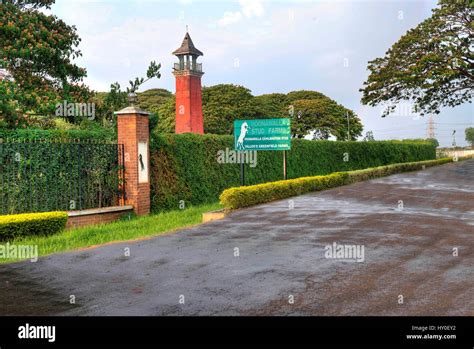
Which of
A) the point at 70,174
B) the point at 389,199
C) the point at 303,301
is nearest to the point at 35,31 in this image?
the point at 70,174

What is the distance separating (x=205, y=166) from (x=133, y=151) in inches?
188

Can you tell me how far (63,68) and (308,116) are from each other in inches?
2126

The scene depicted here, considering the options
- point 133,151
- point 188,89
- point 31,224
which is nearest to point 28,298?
point 31,224

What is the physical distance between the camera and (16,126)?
15.9 metres

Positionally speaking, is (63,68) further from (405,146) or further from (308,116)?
(308,116)

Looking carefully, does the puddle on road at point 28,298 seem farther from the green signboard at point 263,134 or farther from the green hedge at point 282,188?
the green signboard at point 263,134

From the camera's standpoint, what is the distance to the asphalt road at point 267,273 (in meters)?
6.14

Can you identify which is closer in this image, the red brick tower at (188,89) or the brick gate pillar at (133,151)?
the brick gate pillar at (133,151)

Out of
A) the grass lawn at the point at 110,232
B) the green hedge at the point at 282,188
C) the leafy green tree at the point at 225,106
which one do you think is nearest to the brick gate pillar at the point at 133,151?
the grass lawn at the point at 110,232

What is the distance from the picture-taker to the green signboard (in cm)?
1859

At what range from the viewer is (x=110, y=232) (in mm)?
12656

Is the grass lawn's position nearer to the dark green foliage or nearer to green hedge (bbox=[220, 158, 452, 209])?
the dark green foliage

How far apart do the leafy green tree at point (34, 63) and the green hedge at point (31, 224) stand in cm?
477

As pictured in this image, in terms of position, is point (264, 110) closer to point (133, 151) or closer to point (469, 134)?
point (133, 151)
